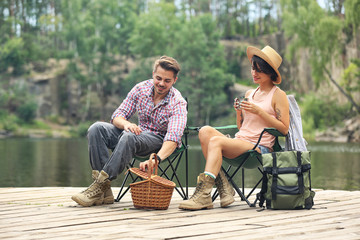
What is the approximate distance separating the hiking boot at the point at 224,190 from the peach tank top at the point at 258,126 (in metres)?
0.29

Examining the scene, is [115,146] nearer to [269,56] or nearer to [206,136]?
[206,136]

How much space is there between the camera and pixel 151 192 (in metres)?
3.24

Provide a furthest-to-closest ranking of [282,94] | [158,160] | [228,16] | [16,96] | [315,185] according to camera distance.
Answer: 1. [228,16]
2. [16,96]
3. [315,185]
4. [282,94]
5. [158,160]

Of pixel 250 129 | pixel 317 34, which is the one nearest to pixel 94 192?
pixel 250 129

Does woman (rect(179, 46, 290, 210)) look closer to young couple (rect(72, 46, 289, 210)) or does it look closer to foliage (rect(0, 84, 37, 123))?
young couple (rect(72, 46, 289, 210))

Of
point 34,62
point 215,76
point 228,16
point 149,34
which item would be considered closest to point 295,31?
point 215,76

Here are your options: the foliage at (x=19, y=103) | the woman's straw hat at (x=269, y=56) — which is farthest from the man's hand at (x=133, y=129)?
the foliage at (x=19, y=103)

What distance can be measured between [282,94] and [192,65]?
29.6 metres

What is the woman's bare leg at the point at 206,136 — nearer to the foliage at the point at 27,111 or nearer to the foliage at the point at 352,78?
the foliage at the point at 352,78

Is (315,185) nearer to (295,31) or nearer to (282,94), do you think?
(282,94)

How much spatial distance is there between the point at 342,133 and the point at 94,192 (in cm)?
2099

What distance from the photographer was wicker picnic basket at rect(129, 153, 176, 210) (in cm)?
322

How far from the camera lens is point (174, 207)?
346 centimetres

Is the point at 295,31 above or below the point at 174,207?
above
